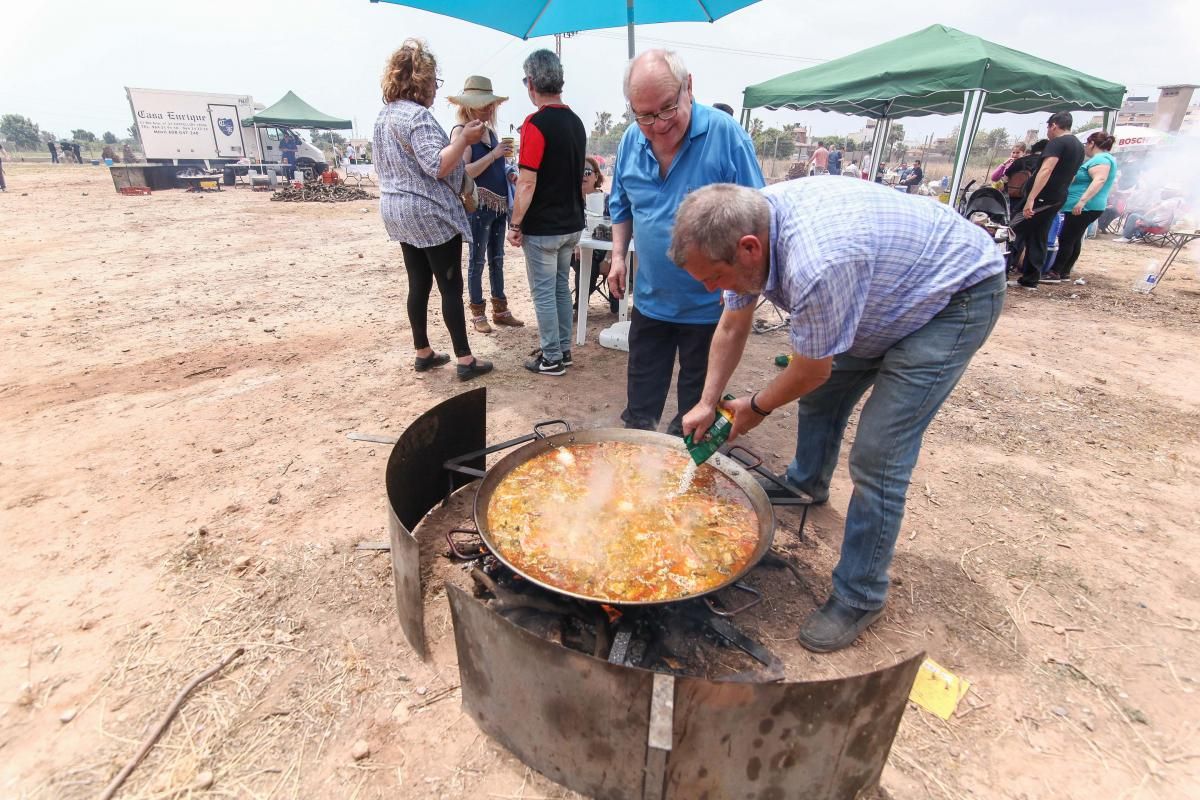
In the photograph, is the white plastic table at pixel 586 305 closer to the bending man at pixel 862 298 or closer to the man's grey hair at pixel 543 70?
the man's grey hair at pixel 543 70

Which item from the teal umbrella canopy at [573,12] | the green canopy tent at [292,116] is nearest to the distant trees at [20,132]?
the green canopy tent at [292,116]

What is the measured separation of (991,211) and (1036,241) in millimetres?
832

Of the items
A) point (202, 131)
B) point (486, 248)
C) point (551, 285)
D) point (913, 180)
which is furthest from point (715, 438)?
point (202, 131)

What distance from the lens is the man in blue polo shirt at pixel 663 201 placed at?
8.48ft

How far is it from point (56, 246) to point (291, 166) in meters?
19.1

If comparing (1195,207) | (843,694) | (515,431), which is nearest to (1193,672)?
(843,694)

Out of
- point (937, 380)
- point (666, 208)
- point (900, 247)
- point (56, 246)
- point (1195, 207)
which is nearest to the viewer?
point (900, 247)

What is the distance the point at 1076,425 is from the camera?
4488 millimetres

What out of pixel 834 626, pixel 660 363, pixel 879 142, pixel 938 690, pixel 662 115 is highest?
pixel 879 142

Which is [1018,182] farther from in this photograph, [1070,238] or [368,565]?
[368,565]

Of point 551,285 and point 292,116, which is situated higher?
point 292,116

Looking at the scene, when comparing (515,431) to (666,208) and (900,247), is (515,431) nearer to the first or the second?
(666,208)

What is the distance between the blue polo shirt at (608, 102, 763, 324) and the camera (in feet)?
9.13

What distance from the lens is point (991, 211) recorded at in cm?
854
